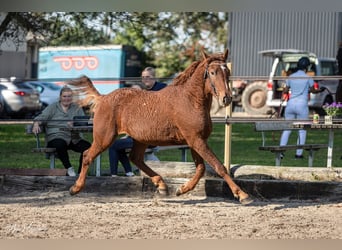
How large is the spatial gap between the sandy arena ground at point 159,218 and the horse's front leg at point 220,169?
15cm

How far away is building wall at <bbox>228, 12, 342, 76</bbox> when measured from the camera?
31203mm

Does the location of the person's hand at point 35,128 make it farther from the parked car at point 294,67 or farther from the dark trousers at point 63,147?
the parked car at point 294,67

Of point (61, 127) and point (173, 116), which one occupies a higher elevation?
point (173, 116)

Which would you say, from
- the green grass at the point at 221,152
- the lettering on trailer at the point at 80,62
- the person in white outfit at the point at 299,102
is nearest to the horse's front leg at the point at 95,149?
the green grass at the point at 221,152

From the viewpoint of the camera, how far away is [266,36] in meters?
31.8

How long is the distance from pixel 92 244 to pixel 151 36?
32.7 metres

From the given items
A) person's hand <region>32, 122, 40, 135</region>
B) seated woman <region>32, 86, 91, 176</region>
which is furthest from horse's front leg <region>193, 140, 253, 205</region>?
person's hand <region>32, 122, 40, 135</region>

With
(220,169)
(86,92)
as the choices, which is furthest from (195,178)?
(86,92)

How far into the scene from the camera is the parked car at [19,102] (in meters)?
24.2

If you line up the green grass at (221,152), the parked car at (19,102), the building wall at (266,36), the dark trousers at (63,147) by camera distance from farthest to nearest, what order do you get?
1. the building wall at (266,36)
2. the parked car at (19,102)
3. the green grass at (221,152)
4. the dark trousers at (63,147)

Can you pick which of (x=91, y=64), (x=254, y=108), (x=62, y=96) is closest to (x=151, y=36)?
(x=91, y=64)

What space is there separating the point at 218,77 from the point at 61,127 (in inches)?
109

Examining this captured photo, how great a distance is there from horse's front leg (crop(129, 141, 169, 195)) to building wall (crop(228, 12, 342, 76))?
2217cm

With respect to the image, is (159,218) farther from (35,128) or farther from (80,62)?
(80,62)
